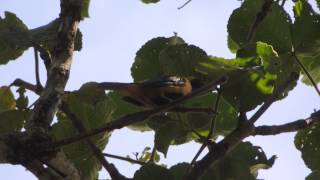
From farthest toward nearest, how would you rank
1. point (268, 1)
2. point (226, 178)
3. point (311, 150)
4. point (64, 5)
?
point (311, 150), point (226, 178), point (268, 1), point (64, 5)

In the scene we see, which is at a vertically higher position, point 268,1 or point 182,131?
point 268,1

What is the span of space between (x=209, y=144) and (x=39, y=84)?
636 millimetres

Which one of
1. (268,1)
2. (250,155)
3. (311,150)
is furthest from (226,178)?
(268,1)

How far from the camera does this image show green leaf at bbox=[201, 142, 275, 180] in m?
2.20

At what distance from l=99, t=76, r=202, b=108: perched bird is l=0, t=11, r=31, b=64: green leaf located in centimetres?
38

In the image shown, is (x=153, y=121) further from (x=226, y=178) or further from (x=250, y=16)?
(x=250, y=16)

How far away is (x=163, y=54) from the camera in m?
2.15

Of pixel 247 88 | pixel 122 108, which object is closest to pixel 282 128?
pixel 247 88

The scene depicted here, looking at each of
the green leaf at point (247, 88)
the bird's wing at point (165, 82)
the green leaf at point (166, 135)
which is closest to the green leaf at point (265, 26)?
the green leaf at point (247, 88)

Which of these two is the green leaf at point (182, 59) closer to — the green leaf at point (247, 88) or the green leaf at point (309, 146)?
the green leaf at point (247, 88)

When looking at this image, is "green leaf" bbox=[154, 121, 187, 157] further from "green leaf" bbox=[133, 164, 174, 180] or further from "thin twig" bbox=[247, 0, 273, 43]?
"thin twig" bbox=[247, 0, 273, 43]

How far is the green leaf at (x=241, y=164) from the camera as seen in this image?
2.20 m

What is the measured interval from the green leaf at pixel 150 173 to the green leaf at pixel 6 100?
1.79ft

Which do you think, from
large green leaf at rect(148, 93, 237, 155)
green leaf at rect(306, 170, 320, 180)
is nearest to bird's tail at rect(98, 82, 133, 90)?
large green leaf at rect(148, 93, 237, 155)
